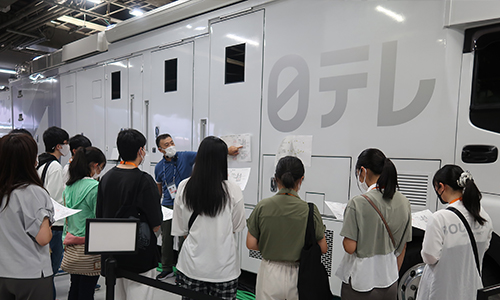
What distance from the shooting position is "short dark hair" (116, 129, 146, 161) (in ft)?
6.57

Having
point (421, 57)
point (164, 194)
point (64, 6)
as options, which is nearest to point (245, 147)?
point (164, 194)

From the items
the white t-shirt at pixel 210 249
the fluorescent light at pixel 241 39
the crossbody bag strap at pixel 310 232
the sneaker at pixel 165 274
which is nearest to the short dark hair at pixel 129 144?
the white t-shirt at pixel 210 249

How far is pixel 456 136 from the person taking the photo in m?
2.26

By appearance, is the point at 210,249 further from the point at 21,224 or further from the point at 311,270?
the point at 21,224

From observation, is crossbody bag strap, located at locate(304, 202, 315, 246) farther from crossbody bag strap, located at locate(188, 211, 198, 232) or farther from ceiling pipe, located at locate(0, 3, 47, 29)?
ceiling pipe, located at locate(0, 3, 47, 29)

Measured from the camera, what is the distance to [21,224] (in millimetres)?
1802

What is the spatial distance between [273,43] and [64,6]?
5.64 meters

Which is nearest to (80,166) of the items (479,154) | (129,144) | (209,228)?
(129,144)

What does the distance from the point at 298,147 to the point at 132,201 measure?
1512 millimetres

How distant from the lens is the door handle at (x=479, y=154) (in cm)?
214

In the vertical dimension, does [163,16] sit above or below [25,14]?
below

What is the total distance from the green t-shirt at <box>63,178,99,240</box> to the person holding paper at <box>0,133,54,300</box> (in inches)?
18.9

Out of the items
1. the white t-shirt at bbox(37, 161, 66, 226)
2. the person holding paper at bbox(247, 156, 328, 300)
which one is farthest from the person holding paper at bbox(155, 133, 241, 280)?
the person holding paper at bbox(247, 156, 328, 300)

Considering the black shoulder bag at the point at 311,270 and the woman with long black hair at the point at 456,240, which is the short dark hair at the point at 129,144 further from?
the woman with long black hair at the point at 456,240
